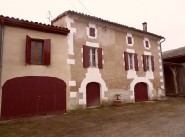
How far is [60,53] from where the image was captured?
10062 mm

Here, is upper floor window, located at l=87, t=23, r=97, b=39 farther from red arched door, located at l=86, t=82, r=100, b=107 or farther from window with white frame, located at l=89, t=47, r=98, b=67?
red arched door, located at l=86, t=82, r=100, b=107

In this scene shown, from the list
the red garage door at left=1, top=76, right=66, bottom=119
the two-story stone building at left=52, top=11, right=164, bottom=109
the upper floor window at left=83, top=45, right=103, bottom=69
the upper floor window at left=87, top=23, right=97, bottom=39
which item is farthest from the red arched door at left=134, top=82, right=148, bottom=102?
the red garage door at left=1, top=76, right=66, bottom=119

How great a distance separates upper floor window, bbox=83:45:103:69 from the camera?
11.1 metres

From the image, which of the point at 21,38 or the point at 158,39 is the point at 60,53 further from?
the point at 158,39

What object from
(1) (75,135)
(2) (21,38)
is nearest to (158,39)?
(2) (21,38)

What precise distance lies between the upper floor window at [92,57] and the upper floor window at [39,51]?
2470mm

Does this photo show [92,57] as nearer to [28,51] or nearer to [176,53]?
[28,51]

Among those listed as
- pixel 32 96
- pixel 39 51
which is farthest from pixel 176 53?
pixel 32 96

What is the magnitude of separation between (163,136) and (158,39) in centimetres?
1288

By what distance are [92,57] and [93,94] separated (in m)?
2.37

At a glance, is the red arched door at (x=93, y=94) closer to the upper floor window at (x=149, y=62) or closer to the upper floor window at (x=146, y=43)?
the upper floor window at (x=149, y=62)

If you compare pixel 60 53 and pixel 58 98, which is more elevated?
pixel 60 53

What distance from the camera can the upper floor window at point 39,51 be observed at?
9219 mm

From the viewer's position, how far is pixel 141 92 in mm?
14391
